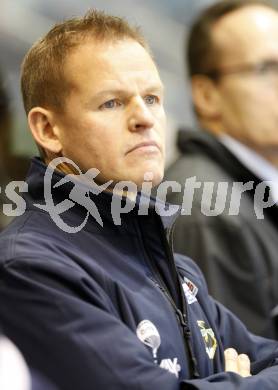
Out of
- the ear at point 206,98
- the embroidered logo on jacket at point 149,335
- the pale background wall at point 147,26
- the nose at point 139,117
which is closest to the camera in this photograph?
the embroidered logo on jacket at point 149,335

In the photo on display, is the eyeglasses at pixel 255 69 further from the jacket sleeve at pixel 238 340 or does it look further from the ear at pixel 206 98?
the jacket sleeve at pixel 238 340

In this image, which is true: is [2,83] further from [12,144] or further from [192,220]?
[192,220]

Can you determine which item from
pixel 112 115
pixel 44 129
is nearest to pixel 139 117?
pixel 112 115

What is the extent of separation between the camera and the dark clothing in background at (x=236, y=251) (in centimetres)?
333

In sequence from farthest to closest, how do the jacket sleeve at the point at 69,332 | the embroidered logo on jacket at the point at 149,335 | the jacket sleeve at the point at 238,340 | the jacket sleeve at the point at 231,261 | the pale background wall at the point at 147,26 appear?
the pale background wall at the point at 147,26, the jacket sleeve at the point at 231,261, the jacket sleeve at the point at 238,340, the embroidered logo on jacket at the point at 149,335, the jacket sleeve at the point at 69,332

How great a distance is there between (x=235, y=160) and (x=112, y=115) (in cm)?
148

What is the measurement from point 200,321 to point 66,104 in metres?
0.65

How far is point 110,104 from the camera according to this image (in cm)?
238

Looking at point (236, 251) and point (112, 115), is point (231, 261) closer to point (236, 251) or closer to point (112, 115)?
point (236, 251)

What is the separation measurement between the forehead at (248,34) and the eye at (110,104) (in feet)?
5.66

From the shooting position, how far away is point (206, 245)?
11.0 feet

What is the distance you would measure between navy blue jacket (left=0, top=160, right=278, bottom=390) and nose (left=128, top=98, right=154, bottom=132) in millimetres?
187

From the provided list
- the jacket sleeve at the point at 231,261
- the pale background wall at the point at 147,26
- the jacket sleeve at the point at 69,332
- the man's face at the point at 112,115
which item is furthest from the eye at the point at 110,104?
the pale background wall at the point at 147,26

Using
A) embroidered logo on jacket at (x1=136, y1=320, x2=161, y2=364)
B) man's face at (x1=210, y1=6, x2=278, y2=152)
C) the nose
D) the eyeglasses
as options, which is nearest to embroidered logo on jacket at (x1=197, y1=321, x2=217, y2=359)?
embroidered logo on jacket at (x1=136, y1=320, x2=161, y2=364)
